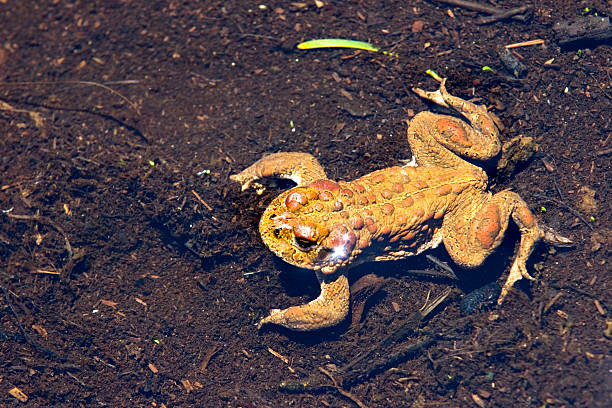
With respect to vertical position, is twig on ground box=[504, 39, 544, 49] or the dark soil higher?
twig on ground box=[504, 39, 544, 49]

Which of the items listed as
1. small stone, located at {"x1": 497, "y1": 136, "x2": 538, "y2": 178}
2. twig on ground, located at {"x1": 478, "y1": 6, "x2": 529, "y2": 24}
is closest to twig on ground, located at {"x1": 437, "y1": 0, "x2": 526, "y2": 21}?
twig on ground, located at {"x1": 478, "y1": 6, "x2": 529, "y2": 24}

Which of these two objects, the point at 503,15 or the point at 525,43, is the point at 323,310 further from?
the point at 503,15

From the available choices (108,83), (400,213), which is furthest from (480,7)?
(108,83)

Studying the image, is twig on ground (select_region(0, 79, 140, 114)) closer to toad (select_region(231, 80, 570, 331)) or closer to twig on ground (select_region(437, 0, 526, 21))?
toad (select_region(231, 80, 570, 331))

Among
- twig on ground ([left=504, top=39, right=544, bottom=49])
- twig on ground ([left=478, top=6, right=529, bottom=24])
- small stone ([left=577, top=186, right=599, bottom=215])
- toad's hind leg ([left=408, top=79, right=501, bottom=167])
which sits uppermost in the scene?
twig on ground ([left=478, top=6, right=529, bottom=24])

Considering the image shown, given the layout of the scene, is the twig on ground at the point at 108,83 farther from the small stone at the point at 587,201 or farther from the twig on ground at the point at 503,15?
the small stone at the point at 587,201

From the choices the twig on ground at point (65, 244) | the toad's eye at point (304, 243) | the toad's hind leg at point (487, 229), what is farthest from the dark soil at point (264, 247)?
the toad's eye at point (304, 243)
